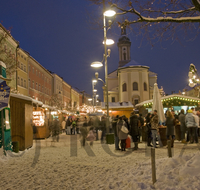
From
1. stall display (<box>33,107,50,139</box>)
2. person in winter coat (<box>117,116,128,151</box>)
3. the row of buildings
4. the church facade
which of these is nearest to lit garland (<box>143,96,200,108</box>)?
stall display (<box>33,107,50,139</box>)

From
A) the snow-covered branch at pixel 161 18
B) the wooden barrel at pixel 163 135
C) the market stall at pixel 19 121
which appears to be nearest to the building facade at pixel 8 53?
the market stall at pixel 19 121

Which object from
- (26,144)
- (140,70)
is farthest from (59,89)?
(26,144)

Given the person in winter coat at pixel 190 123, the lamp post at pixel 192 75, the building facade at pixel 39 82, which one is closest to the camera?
→ the person in winter coat at pixel 190 123

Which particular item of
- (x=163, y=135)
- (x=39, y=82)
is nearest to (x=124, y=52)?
(x=39, y=82)

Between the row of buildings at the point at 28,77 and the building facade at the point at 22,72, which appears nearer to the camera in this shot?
the row of buildings at the point at 28,77

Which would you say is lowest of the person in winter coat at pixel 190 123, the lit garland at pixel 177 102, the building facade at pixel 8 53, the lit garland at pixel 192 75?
the person in winter coat at pixel 190 123

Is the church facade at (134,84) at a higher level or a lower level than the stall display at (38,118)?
higher

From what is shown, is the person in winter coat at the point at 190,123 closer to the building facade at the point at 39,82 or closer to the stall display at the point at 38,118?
the stall display at the point at 38,118

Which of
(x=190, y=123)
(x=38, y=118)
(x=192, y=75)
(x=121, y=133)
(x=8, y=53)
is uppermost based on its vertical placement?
(x=8, y=53)

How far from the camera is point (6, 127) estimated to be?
9.47 meters

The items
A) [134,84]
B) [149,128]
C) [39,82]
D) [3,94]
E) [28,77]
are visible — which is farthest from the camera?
[134,84]

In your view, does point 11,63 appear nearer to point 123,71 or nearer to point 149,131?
point 149,131

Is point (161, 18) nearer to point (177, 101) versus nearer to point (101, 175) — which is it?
point (101, 175)

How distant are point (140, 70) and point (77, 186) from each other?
57.5 metres
